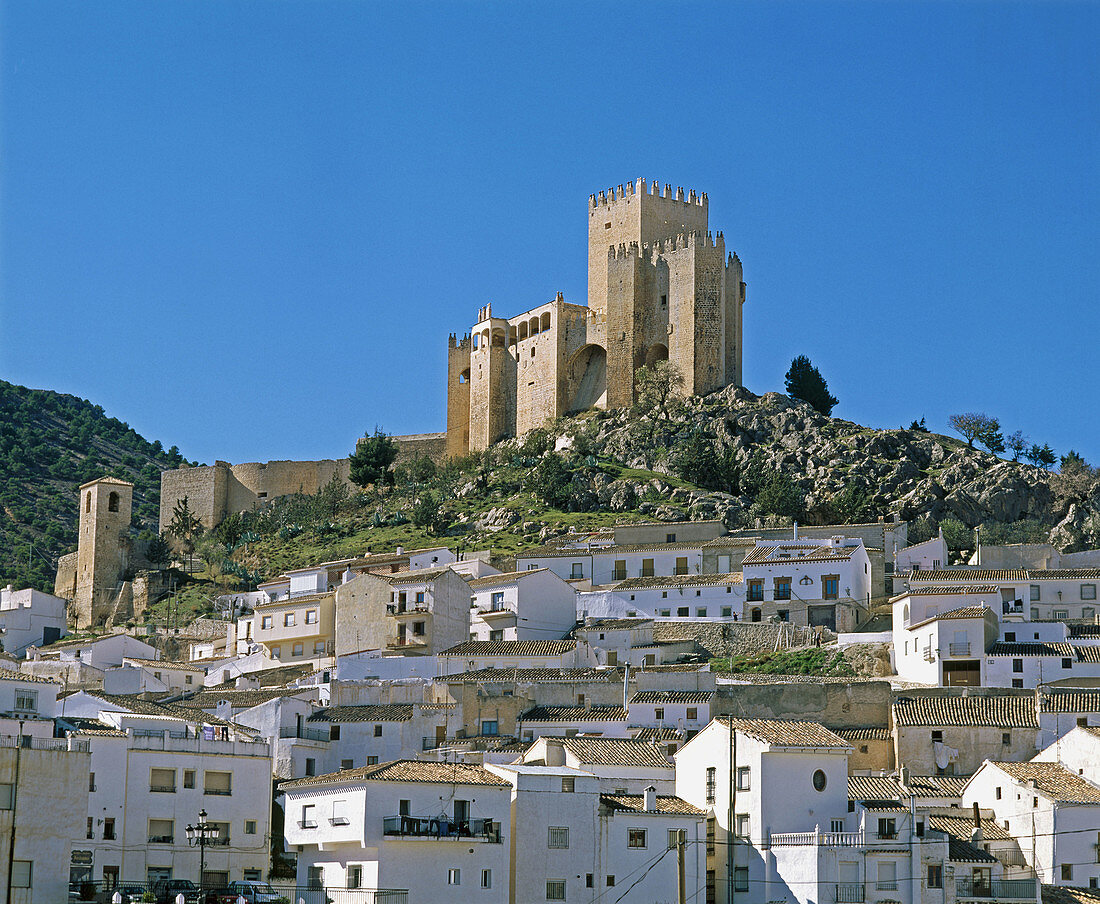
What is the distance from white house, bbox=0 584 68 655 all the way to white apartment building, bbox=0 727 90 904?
39504 mm

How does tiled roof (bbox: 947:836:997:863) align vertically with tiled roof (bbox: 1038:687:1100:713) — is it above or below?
below

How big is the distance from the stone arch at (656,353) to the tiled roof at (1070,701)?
1911 inches

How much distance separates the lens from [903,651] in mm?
56125

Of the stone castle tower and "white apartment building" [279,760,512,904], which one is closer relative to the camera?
"white apartment building" [279,760,512,904]

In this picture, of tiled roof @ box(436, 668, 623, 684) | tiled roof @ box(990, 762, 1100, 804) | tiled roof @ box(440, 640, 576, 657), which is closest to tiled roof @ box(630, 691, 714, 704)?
tiled roof @ box(436, 668, 623, 684)

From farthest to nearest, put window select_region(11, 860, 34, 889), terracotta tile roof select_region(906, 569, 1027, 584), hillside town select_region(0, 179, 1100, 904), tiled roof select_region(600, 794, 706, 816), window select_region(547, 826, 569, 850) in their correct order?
1. terracotta tile roof select_region(906, 569, 1027, 584)
2. tiled roof select_region(600, 794, 706, 816)
3. window select_region(547, 826, 569, 850)
4. hillside town select_region(0, 179, 1100, 904)
5. window select_region(11, 860, 34, 889)

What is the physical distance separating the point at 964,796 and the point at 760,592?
19377mm

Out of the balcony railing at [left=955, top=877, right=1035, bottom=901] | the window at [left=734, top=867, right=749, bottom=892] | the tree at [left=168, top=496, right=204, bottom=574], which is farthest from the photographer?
the tree at [left=168, top=496, right=204, bottom=574]

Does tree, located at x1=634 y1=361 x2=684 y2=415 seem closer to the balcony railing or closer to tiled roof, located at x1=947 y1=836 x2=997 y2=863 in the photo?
tiled roof, located at x1=947 y1=836 x2=997 y2=863

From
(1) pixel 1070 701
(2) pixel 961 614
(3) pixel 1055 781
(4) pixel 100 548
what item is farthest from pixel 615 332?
(3) pixel 1055 781

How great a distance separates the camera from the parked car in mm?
33562

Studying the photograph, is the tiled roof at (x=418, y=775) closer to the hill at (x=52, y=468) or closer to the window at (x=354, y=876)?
the window at (x=354, y=876)

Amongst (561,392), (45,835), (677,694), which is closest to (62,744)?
(45,835)

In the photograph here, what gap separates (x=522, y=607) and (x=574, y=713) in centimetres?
1257
